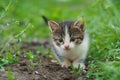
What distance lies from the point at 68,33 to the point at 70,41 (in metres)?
0.14

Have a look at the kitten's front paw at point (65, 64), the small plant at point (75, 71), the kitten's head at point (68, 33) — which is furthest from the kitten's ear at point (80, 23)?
the small plant at point (75, 71)

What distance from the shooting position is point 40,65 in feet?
20.7

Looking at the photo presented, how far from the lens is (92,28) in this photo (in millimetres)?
7914

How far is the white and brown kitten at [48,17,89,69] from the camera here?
6.55 m

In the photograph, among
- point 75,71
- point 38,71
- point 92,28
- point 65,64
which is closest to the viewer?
point 38,71

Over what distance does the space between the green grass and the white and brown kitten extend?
0.21 metres

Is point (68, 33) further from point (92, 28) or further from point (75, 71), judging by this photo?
point (92, 28)

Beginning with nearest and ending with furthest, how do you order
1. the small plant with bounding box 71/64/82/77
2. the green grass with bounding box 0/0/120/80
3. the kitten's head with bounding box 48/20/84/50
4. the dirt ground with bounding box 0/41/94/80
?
1. the dirt ground with bounding box 0/41/94/80
2. the green grass with bounding box 0/0/120/80
3. the small plant with bounding box 71/64/82/77
4. the kitten's head with bounding box 48/20/84/50

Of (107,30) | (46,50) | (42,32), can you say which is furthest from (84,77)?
(42,32)

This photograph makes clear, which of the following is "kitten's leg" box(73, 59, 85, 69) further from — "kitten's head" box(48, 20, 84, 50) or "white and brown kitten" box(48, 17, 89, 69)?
"kitten's head" box(48, 20, 84, 50)

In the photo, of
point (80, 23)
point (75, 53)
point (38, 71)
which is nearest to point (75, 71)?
point (38, 71)

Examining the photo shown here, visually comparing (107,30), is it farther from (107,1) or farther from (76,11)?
(76,11)

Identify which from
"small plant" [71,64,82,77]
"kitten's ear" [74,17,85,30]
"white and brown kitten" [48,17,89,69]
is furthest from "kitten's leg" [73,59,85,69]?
"kitten's ear" [74,17,85,30]

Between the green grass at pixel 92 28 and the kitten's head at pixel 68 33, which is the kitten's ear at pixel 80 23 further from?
the green grass at pixel 92 28
